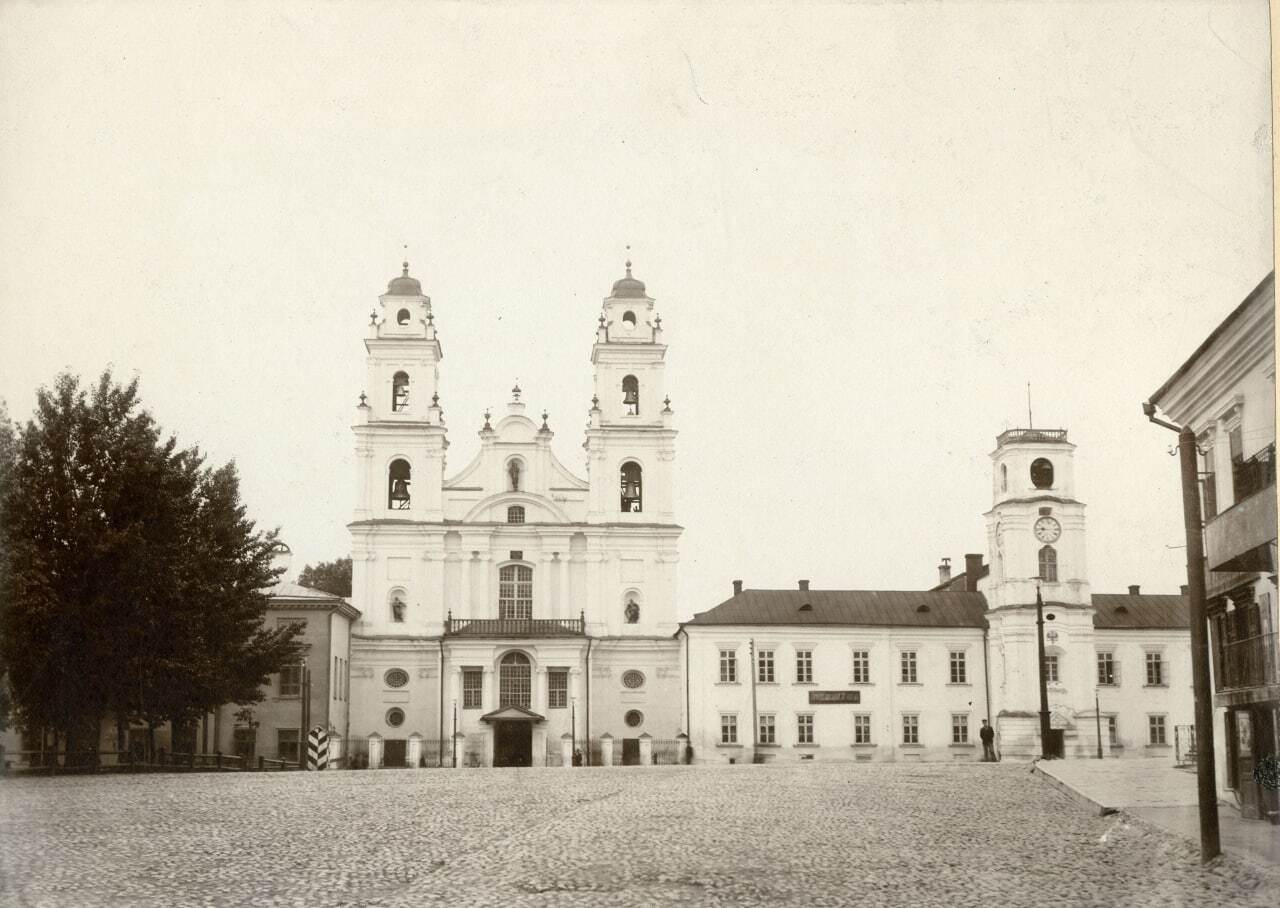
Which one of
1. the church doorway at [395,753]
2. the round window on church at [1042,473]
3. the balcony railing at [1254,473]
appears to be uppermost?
the round window on church at [1042,473]

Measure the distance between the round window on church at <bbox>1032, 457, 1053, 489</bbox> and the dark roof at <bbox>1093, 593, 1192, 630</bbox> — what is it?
1117 centimetres

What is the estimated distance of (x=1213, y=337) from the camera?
15.4 metres

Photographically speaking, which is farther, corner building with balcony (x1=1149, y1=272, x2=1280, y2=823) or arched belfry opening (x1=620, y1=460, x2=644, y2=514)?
arched belfry opening (x1=620, y1=460, x2=644, y2=514)

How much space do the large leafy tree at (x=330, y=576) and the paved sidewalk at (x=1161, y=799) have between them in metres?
39.9

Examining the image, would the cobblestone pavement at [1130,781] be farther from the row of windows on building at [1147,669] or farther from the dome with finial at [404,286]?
the dome with finial at [404,286]

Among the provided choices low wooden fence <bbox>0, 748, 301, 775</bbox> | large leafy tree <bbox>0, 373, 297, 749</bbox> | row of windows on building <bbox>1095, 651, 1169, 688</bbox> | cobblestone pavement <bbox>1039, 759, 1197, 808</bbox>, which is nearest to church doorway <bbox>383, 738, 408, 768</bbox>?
low wooden fence <bbox>0, 748, 301, 775</bbox>

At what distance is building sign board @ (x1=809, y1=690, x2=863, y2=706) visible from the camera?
51.5 m

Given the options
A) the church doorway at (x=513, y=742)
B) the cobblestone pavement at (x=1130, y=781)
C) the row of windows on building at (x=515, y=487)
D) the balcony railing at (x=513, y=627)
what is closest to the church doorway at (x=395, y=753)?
the church doorway at (x=513, y=742)

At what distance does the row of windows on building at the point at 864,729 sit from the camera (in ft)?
166

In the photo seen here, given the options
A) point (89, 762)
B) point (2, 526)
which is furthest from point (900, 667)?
point (2, 526)

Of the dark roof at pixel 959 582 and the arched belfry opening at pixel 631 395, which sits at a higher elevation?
the arched belfry opening at pixel 631 395

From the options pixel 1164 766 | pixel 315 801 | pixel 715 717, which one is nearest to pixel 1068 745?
pixel 715 717

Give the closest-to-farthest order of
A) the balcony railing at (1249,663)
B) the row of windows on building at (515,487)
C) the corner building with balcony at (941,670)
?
the balcony railing at (1249,663) < the corner building with balcony at (941,670) < the row of windows on building at (515,487)

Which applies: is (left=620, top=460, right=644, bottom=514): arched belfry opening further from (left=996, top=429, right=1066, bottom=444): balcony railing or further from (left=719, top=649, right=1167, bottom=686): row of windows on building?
(left=996, top=429, right=1066, bottom=444): balcony railing
